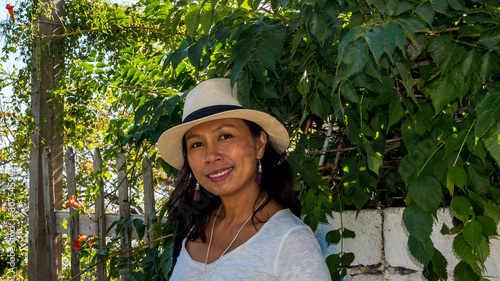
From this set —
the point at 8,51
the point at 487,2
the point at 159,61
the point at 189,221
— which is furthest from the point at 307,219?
the point at 8,51

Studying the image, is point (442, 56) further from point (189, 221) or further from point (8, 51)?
point (8, 51)

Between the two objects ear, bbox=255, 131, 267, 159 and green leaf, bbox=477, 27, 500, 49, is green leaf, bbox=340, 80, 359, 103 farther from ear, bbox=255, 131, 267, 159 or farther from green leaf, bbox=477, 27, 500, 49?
ear, bbox=255, 131, 267, 159

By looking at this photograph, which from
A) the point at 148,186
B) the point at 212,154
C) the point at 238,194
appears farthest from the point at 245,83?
the point at 148,186

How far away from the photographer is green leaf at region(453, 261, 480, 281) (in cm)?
154

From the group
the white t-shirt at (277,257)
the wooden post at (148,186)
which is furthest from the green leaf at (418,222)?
the wooden post at (148,186)

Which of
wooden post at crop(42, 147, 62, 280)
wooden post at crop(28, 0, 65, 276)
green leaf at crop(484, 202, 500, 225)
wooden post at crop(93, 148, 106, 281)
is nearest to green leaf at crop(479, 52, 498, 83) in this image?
green leaf at crop(484, 202, 500, 225)

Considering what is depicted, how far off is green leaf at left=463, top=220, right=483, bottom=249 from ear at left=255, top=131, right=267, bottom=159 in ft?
2.37

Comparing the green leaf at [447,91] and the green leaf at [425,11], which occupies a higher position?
the green leaf at [425,11]

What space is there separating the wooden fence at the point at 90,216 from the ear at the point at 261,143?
1.85 m

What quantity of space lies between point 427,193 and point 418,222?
9 cm

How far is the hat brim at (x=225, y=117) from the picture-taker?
174 cm

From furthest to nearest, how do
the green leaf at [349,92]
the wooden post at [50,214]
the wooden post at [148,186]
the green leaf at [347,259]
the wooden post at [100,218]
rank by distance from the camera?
the wooden post at [50,214], the wooden post at [100,218], the wooden post at [148,186], the green leaf at [347,259], the green leaf at [349,92]

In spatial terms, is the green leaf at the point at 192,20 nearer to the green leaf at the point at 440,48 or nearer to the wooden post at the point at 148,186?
the green leaf at the point at 440,48

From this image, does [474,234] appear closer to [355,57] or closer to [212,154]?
[355,57]
